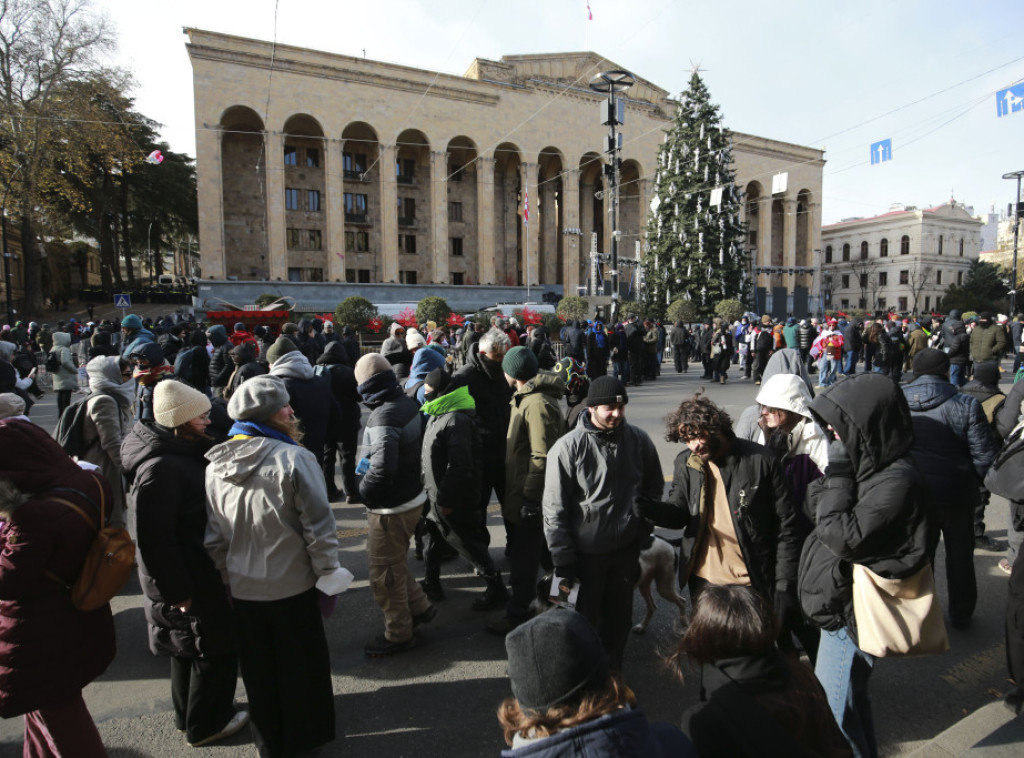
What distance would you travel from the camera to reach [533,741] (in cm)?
144

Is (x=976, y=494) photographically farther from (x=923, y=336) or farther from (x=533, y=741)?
(x=923, y=336)

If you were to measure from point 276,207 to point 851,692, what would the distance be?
41187 millimetres

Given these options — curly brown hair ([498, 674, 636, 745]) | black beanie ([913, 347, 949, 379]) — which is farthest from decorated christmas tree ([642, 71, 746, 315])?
curly brown hair ([498, 674, 636, 745])

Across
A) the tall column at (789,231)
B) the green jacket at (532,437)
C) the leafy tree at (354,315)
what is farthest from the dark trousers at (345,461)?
the tall column at (789,231)

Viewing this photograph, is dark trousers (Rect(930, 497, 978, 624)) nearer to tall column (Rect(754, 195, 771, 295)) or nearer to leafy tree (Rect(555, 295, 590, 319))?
leafy tree (Rect(555, 295, 590, 319))

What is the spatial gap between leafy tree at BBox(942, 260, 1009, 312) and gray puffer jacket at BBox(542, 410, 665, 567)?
62.8 meters

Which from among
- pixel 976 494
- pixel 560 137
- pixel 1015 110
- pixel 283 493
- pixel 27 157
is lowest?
pixel 976 494

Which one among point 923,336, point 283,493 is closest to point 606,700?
→ point 283,493

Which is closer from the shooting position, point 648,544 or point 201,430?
point 201,430

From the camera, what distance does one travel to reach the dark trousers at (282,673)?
282cm

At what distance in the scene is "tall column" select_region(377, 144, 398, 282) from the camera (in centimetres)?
4147

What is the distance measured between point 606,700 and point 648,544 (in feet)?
8.23

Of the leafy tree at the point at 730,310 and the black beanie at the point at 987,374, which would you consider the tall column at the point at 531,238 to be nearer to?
the leafy tree at the point at 730,310

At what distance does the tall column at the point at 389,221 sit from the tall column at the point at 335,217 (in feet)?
9.40
